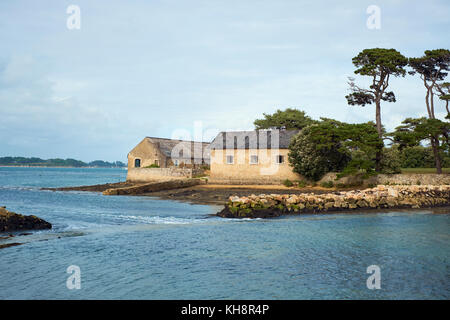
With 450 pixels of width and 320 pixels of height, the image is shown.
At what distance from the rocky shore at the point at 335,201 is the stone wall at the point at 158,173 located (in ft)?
89.3

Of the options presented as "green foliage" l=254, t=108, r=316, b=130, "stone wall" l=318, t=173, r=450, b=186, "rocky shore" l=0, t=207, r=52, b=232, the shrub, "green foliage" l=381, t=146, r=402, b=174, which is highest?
"green foliage" l=254, t=108, r=316, b=130

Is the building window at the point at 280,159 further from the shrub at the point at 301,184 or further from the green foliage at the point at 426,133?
the green foliage at the point at 426,133

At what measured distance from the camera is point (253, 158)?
48.9m

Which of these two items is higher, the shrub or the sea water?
the shrub

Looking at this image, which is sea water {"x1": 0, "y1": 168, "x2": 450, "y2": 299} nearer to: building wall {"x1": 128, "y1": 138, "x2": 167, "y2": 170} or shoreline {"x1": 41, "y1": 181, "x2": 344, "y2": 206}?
shoreline {"x1": 41, "y1": 181, "x2": 344, "y2": 206}

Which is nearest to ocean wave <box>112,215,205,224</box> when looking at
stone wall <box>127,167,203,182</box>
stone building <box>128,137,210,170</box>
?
stone wall <box>127,167,203,182</box>

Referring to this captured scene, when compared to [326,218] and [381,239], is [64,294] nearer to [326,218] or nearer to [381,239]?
[381,239]

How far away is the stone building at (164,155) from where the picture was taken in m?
64.9

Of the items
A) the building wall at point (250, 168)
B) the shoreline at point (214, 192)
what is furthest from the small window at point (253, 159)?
the shoreline at point (214, 192)

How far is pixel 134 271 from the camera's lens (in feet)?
41.8

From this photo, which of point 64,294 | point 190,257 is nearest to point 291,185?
point 190,257

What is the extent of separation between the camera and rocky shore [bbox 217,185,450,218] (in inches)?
1026

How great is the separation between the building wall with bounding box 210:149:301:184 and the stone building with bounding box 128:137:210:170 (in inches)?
590
